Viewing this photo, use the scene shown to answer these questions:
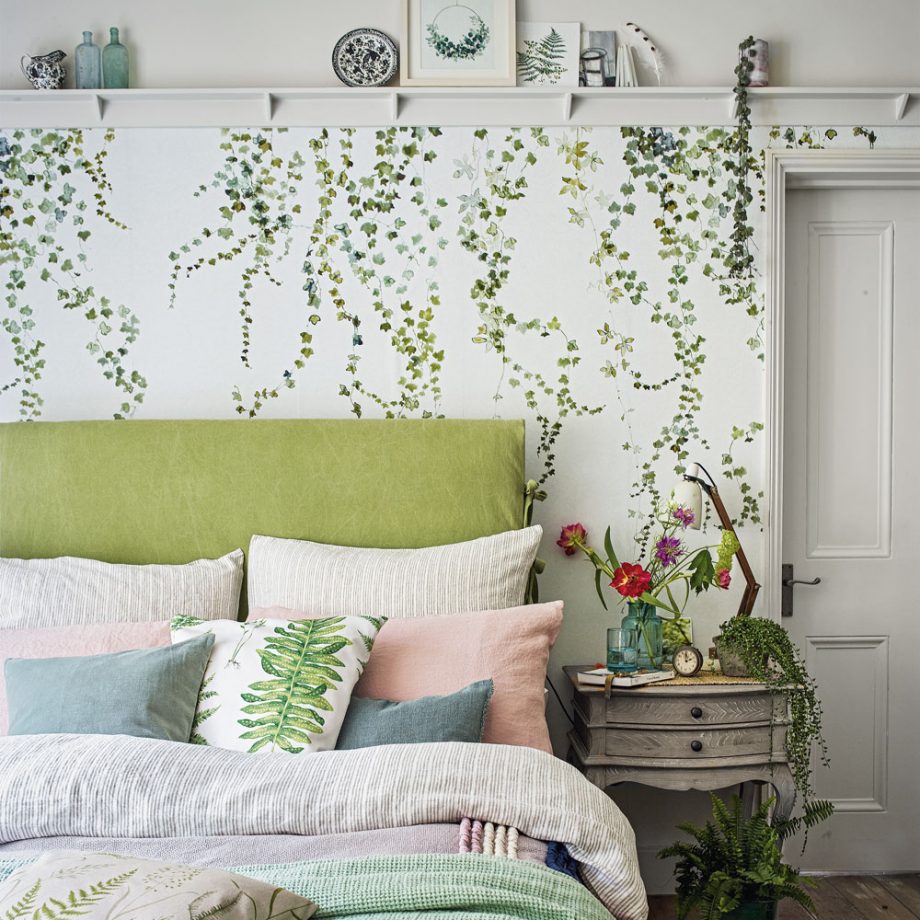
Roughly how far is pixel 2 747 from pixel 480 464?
1431 millimetres

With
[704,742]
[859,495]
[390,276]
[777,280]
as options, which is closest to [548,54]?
[390,276]

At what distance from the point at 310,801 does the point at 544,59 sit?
227 cm

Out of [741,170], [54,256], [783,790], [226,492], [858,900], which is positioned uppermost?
[741,170]

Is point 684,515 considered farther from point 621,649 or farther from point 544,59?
point 544,59

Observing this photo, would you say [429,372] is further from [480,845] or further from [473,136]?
[480,845]

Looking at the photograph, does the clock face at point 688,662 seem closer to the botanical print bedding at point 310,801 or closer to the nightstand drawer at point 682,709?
the nightstand drawer at point 682,709

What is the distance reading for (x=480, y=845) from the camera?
1.57 metres

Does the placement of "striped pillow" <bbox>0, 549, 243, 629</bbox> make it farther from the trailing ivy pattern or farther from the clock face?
the clock face

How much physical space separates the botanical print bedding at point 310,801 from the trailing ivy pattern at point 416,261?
1387 mm

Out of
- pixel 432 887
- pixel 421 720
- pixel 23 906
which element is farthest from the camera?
pixel 421 720

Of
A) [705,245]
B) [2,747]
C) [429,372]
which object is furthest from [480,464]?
[2,747]

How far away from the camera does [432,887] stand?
4.45ft

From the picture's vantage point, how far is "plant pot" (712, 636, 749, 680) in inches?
101

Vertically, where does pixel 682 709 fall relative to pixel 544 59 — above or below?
below
